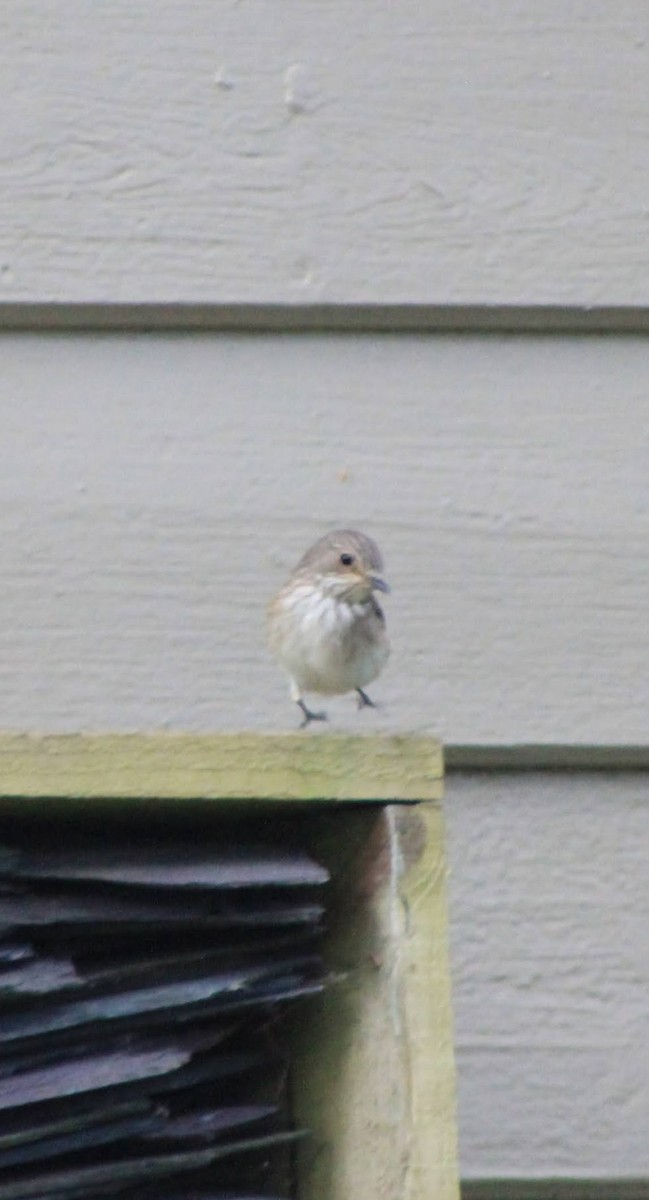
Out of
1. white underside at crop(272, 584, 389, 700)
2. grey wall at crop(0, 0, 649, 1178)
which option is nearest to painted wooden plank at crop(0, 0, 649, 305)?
grey wall at crop(0, 0, 649, 1178)

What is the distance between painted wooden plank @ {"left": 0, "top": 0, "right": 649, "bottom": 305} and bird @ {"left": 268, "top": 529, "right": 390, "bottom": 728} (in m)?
0.29

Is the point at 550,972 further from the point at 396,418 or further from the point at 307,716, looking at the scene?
the point at 396,418

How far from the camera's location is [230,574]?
2.16 m

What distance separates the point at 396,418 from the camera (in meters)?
2.21

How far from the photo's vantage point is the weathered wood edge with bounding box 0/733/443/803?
1472 mm

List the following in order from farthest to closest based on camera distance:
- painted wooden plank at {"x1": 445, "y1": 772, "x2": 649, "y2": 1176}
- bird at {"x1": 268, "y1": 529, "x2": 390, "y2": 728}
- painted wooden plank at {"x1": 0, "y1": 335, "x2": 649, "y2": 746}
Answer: bird at {"x1": 268, "y1": 529, "x2": 390, "y2": 728} → painted wooden plank at {"x1": 0, "y1": 335, "x2": 649, "y2": 746} → painted wooden plank at {"x1": 445, "y1": 772, "x2": 649, "y2": 1176}

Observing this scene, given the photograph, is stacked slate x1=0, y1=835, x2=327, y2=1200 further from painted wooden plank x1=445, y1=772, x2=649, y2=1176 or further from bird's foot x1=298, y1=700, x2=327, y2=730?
bird's foot x1=298, y1=700, x2=327, y2=730

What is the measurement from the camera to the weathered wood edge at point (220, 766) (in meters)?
1.47

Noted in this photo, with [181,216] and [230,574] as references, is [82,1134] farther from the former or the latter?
[181,216]

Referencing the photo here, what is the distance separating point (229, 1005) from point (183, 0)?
1.21 m

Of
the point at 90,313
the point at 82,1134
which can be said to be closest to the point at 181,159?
the point at 90,313

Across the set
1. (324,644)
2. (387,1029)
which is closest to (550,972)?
(387,1029)

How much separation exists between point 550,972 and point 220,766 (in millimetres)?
679

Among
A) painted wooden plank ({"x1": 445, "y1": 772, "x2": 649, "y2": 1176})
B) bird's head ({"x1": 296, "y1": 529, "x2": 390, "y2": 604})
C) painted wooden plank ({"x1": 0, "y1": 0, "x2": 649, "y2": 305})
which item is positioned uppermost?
painted wooden plank ({"x1": 0, "y1": 0, "x2": 649, "y2": 305})
